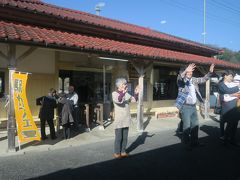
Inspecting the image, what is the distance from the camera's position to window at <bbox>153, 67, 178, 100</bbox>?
14281 mm

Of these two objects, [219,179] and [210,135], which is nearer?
[219,179]

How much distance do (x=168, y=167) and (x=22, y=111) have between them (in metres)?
3.55

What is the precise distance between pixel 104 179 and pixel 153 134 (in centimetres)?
450

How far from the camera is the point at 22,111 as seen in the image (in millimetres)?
6750

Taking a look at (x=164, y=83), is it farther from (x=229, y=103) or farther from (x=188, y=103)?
(x=188, y=103)

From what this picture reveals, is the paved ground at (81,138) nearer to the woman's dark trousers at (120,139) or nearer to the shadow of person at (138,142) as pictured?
the shadow of person at (138,142)

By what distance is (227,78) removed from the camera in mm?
7180

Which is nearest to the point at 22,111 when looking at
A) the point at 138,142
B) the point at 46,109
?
the point at 46,109

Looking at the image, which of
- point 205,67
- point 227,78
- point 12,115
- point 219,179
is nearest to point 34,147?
point 12,115

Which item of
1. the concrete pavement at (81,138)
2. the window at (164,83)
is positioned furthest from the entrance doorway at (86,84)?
the window at (164,83)

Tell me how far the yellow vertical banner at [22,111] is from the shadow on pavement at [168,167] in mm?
1954

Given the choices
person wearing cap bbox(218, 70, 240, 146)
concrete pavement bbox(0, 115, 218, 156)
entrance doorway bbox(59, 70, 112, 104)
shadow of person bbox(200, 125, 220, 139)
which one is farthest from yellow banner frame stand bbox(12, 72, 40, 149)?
shadow of person bbox(200, 125, 220, 139)

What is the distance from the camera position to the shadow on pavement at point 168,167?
4.96 metres

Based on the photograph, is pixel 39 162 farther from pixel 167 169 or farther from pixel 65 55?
pixel 65 55
